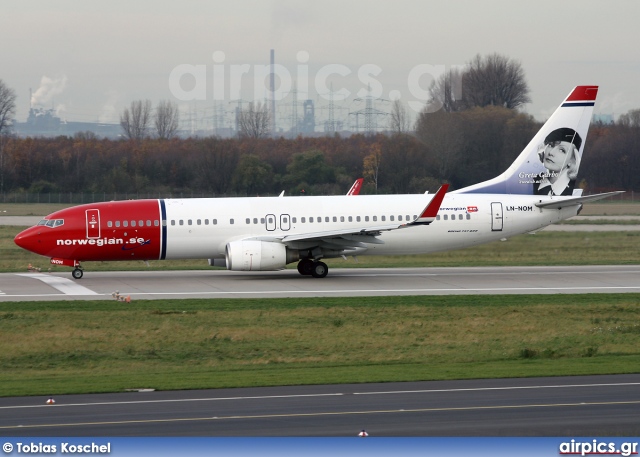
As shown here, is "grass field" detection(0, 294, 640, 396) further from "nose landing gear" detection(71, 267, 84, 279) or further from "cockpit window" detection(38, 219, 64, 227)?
"nose landing gear" detection(71, 267, 84, 279)

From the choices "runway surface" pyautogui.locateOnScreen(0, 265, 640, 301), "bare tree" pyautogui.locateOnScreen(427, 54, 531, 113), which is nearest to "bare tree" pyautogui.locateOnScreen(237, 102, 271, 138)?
"bare tree" pyautogui.locateOnScreen(427, 54, 531, 113)

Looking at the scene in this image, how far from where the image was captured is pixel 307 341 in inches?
1005

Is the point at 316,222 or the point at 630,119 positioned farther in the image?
the point at 630,119

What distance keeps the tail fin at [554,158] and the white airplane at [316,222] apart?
43mm

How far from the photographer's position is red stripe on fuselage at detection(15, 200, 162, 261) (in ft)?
121

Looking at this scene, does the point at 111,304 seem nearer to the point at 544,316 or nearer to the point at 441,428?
the point at 544,316

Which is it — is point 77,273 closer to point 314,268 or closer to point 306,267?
point 306,267

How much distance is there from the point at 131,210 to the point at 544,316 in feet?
56.2

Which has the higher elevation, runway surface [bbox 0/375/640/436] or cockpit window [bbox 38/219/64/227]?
cockpit window [bbox 38/219/64/227]

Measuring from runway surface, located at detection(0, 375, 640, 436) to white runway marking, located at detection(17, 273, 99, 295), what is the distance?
16.0 metres

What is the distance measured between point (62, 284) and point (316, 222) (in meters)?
10.2

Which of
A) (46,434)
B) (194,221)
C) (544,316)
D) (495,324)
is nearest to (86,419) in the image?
(46,434)

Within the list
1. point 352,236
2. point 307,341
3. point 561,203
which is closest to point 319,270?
point 352,236

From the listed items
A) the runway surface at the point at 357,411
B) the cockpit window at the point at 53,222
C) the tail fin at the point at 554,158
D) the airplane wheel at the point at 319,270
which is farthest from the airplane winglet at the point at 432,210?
the runway surface at the point at 357,411
